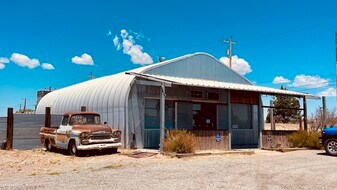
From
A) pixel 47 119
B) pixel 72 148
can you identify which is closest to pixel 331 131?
pixel 72 148

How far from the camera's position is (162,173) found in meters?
10.4

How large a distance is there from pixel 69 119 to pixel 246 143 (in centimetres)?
1144

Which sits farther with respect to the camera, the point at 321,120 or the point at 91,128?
the point at 321,120

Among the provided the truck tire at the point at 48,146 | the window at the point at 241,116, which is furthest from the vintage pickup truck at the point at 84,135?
the window at the point at 241,116

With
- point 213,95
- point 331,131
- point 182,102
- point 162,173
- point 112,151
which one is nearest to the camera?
point 162,173

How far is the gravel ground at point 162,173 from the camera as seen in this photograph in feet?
28.4

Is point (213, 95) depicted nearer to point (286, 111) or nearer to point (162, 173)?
point (162, 173)

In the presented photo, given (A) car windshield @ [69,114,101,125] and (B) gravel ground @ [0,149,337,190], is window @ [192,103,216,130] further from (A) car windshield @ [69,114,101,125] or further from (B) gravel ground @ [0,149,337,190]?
(A) car windshield @ [69,114,101,125]

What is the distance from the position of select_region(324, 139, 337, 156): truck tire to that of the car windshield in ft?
34.6

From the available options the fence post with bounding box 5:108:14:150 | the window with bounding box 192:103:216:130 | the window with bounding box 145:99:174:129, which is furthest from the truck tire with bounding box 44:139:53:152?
the window with bounding box 192:103:216:130

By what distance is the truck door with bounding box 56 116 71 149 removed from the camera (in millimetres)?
15773

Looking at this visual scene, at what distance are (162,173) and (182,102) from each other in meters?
9.57

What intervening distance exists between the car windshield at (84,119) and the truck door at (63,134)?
0.32 metres

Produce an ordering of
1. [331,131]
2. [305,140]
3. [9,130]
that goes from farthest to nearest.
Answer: [305,140]
[9,130]
[331,131]
